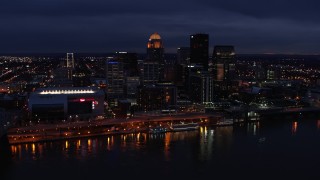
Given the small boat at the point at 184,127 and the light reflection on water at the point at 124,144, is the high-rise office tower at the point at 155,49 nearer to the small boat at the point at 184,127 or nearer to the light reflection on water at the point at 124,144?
the small boat at the point at 184,127

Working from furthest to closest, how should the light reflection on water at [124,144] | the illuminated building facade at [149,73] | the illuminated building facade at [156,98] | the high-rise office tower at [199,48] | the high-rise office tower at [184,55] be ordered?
1. the high-rise office tower at [184,55]
2. the high-rise office tower at [199,48]
3. the illuminated building facade at [149,73]
4. the illuminated building facade at [156,98]
5. the light reflection on water at [124,144]

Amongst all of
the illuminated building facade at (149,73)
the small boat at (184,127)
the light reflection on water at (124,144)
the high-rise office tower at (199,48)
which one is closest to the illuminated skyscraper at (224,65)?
the high-rise office tower at (199,48)

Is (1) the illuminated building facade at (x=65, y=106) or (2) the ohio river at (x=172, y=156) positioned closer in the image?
(2) the ohio river at (x=172, y=156)

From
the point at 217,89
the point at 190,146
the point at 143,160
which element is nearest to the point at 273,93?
the point at 217,89

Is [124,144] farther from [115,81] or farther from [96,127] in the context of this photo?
[115,81]

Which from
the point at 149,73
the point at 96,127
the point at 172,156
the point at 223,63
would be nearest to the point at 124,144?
the point at 172,156

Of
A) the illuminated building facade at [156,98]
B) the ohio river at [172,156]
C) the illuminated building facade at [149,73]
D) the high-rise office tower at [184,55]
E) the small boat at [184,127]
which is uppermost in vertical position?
the high-rise office tower at [184,55]

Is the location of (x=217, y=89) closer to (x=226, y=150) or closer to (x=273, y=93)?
(x=273, y=93)

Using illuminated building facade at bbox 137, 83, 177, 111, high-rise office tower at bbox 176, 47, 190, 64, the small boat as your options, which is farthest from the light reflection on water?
high-rise office tower at bbox 176, 47, 190, 64
